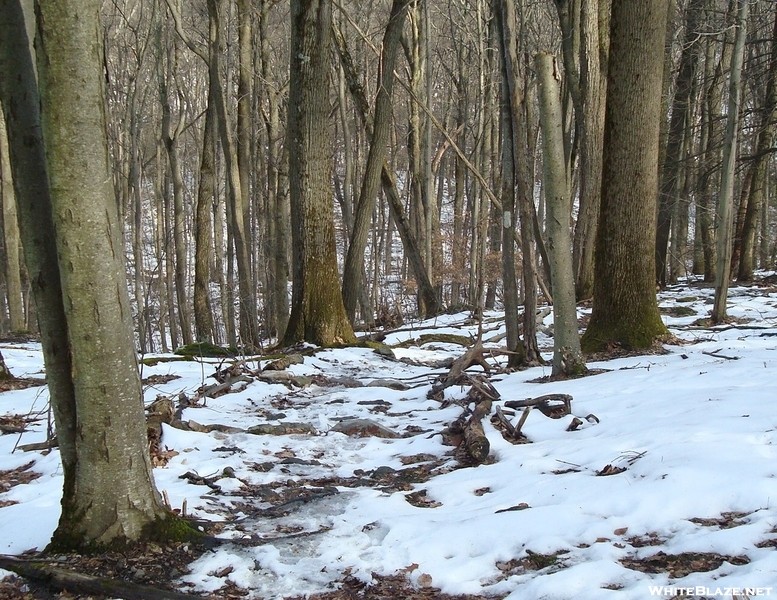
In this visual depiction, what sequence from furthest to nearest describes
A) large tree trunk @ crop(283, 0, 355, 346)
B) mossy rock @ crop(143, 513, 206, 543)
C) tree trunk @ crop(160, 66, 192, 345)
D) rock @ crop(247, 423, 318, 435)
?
tree trunk @ crop(160, 66, 192, 345)
large tree trunk @ crop(283, 0, 355, 346)
rock @ crop(247, 423, 318, 435)
mossy rock @ crop(143, 513, 206, 543)

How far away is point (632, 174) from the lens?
277 inches

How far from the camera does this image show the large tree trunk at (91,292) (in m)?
2.49

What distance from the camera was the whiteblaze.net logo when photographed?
197 centimetres

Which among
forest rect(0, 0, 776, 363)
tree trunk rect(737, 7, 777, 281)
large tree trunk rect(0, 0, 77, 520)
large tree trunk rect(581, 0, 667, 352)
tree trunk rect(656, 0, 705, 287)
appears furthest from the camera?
tree trunk rect(656, 0, 705, 287)

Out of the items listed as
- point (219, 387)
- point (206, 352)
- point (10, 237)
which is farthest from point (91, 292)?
point (10, 237)

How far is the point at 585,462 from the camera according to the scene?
3.59m

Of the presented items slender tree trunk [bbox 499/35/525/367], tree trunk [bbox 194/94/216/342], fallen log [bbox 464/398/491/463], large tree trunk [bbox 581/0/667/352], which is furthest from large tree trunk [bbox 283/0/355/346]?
tree trunk [bbox 194/94/216/342]

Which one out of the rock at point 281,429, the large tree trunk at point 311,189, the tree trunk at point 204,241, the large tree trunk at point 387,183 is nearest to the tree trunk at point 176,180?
the tree trunk at point 204,241

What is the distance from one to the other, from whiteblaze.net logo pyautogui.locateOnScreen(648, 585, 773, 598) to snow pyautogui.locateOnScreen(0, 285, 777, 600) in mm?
28

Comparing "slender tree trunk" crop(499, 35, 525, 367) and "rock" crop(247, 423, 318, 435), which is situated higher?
"slender tree trunk" crop(499, 35, 525, 367)

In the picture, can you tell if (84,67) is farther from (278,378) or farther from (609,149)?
(609,149)

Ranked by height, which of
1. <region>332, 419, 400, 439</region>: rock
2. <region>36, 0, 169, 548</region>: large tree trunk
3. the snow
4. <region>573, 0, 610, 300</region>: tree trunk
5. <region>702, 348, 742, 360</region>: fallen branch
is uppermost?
<region>573, 0, 610, 300</region>: tree trunk

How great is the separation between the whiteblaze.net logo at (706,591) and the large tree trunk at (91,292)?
2.21 m

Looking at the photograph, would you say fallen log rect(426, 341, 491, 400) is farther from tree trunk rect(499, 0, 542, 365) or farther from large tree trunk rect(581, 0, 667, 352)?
A: large tree trunk rect(581, 0, 667, 352)
